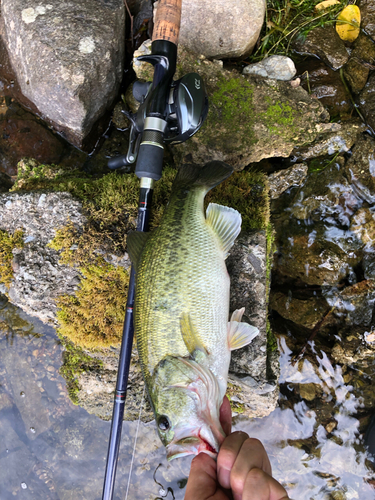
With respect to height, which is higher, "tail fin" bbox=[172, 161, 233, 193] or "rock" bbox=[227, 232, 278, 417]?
"tail fin" bbox=[172, 161, 233, 193]

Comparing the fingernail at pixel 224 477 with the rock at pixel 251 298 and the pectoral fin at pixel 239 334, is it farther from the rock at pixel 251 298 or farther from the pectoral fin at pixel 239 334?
the rock at pixel 251 298

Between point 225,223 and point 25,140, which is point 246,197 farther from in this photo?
point 25,140

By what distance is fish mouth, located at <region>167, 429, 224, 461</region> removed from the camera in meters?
2.36

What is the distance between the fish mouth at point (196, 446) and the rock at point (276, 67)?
13.9 feet

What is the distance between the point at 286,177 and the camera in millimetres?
4422

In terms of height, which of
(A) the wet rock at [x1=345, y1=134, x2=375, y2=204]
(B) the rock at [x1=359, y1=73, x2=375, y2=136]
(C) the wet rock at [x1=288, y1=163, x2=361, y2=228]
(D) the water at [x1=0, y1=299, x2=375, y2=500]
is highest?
(B) the rock at [x1=359, y1=73, x2=375, y2=136]

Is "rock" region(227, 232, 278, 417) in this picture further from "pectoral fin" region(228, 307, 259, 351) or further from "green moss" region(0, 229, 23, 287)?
"green moss" region(0, 229, 23, 287)

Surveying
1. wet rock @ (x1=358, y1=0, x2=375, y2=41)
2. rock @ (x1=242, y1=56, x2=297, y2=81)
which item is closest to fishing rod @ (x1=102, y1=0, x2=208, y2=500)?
rock @ (x1=242, y1=56, x2=297, y2=81)

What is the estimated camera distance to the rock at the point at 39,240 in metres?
3.47

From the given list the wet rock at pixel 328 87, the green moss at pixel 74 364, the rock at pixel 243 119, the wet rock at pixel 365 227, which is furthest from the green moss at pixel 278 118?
the green moss at pixel 74 364

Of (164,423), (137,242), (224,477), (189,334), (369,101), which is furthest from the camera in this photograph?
(369,101)

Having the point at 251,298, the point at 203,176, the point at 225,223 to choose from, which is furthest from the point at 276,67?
the point at 251,298

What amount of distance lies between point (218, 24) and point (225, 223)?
271cm

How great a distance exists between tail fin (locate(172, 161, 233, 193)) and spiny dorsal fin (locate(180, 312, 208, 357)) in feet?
4.18
